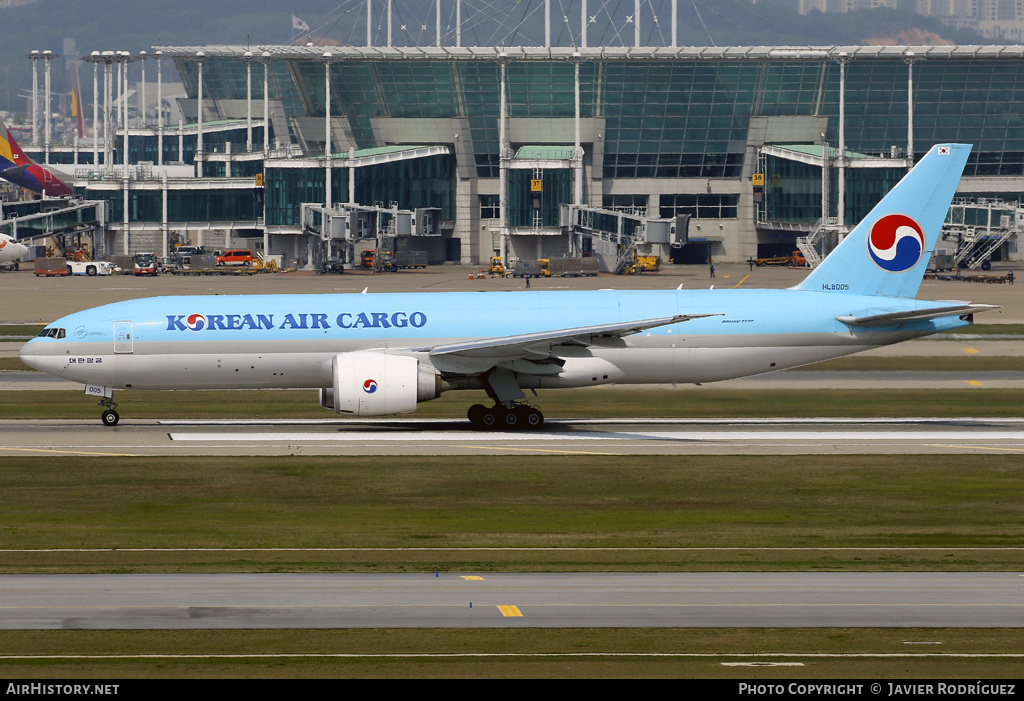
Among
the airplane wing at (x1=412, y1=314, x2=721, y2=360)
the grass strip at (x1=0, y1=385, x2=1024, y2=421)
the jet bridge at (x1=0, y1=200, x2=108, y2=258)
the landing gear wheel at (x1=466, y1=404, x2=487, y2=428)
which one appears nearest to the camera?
the airplane wing at (x1=412, y1=314, x2=721, y2=360)

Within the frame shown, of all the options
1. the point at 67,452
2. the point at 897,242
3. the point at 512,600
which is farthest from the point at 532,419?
the point at 512,600

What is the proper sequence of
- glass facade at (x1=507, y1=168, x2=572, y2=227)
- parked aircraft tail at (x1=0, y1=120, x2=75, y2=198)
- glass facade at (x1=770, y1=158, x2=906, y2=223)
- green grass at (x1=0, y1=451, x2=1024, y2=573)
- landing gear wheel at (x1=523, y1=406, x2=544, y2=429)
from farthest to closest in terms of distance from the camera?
parked aircraft tail at (x1=0, y1=120, x2=75, y2=198) → glass facade at (x1=507, y1=168, x2=572, y2=227) → glass facade at (x1=770, y1=158, x2=906, y2=223) → landing gear wheel at (x1=523, y1=406, x2=544, y2=429) → green grass at (x1=0, y1=451, x2=1024, y2=573)

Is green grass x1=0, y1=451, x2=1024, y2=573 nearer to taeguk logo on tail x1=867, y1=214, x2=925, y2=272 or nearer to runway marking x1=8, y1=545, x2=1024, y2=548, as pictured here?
runway marking x1=8, y1=545, x2=1024, y2=548

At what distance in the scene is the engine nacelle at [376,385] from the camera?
133ft

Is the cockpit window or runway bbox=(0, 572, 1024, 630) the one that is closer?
runway bbox=(0, 572, 1024, 630)

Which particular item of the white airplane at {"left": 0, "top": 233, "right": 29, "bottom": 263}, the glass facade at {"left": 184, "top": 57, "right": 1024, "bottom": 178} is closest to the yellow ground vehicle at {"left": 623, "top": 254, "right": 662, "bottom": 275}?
the glass facade at {"left": 184, "top": 57, "right": 1024, "bottom": 178}

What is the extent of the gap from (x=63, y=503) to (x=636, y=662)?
1780 centimetres

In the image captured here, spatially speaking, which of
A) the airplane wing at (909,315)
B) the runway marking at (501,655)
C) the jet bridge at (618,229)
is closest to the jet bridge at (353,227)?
the jet bridge at (618,229)

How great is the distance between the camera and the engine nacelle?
133 ft

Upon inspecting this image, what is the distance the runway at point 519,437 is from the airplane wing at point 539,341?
275 centimetres

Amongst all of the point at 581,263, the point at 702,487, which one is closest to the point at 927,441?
the point at 702,487

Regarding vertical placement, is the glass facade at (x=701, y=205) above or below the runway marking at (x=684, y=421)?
above

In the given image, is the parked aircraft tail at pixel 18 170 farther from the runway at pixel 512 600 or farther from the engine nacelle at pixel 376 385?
the runway at pixel 512 600

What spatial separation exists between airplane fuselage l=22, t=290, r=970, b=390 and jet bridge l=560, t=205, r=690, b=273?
11146 cm
